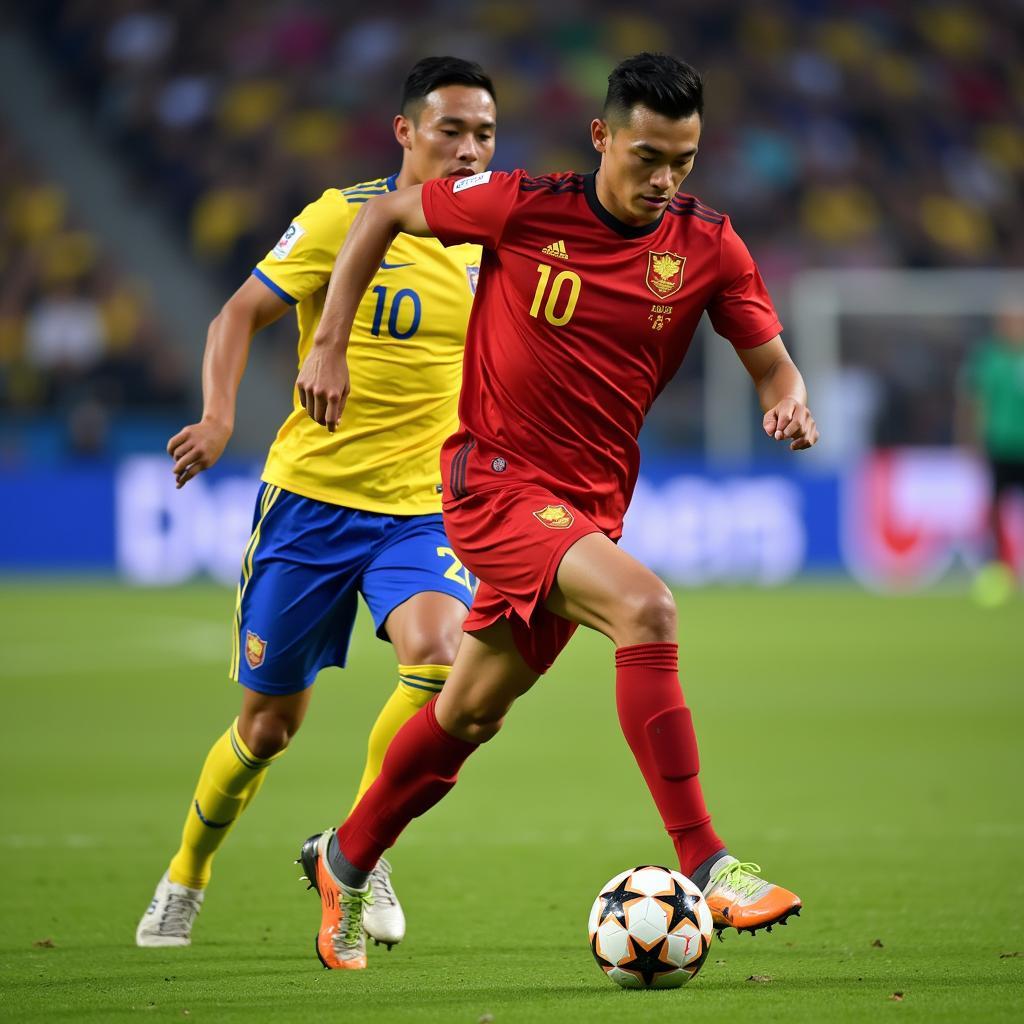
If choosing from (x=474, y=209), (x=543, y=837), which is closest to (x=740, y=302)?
(x=474, y=209)

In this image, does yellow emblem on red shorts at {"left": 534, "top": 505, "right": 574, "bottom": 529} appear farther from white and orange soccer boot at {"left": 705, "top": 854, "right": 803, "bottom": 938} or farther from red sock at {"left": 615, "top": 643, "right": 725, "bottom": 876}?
white and orange soccer boot at {"left": 705, "top": 854, "right": 803, "bottom": 938}

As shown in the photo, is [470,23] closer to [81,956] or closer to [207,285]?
[207,285]

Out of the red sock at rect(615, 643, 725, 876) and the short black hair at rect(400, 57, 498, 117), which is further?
the short black hair at rect(400, 57, 498, 117)

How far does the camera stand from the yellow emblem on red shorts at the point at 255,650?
5242mm

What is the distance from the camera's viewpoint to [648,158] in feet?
14.0

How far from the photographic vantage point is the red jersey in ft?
14.5

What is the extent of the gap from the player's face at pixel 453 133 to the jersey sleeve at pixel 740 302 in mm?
992

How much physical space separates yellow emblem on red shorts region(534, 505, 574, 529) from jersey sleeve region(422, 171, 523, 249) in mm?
662

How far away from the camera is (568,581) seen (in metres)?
4.15

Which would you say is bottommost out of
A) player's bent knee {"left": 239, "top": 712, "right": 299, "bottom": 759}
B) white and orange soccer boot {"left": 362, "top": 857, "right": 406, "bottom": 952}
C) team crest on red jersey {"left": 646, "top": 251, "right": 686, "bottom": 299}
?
white and orange soccer boot {"left": 362, "top": 857, "right": 406, "bottom": 952}

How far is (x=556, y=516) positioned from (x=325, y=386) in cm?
64

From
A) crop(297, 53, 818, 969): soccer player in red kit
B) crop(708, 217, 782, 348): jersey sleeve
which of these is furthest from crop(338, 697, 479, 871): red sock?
crop(708, 217, 782, 348): jersey sleeve

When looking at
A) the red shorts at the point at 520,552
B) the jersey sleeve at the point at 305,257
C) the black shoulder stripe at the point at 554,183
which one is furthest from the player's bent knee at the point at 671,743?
the jersey sleeve at the point at 305,257

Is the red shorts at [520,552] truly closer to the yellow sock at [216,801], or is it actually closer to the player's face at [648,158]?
the player's face at [648,158]
